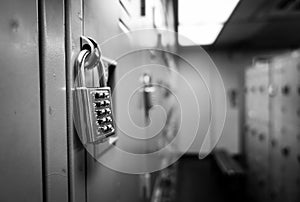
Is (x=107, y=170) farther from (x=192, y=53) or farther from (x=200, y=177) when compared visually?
(x=192, y=53)

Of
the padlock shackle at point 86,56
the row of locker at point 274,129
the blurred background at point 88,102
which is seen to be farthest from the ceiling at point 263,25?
the padlock shackle at point 86,56

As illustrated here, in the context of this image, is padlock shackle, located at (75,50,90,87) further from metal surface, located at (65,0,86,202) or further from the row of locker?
the row of locker

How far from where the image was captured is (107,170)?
1.94ft

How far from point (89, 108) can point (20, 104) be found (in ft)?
0.39

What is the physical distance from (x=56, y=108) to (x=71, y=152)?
88mm

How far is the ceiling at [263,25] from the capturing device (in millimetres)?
2691

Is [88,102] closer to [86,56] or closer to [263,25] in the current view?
[86,56]

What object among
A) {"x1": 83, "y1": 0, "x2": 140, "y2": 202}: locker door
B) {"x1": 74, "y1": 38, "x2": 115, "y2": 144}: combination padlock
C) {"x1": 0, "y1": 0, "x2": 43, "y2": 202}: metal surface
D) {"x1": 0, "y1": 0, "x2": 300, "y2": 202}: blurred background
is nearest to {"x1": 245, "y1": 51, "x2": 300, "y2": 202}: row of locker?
{"x1": 0, "y1": 0, "x2": 300, "y2": 202}: blurred background

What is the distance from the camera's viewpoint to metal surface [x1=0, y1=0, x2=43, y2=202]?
27cm

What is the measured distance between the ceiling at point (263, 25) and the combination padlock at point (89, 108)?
2159 mm

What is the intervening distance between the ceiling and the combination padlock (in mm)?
2159

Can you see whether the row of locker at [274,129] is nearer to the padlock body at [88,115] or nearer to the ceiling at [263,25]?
the ceiling at [263,25]

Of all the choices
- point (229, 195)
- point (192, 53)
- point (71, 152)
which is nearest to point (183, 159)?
point (229, 195)

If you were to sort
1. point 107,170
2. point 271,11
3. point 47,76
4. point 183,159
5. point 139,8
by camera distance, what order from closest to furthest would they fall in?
point 47,76
point 107,170
point 139,8
point 271,11
point 183,159
